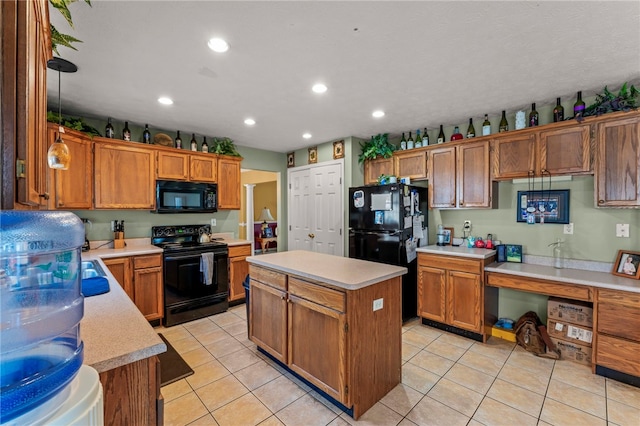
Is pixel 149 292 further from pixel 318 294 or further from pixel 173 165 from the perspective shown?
pixel 318 294

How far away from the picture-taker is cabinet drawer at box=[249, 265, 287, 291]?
7.97 ft

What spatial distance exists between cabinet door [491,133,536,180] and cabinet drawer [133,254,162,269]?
4134 millimetres

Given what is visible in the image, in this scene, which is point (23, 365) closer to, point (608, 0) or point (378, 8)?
point (378, 8)

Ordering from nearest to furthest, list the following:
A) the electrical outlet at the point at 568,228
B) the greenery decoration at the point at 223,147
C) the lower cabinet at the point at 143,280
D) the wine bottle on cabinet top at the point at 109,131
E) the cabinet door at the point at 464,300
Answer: the electrical outlet at the point at 568,228 < the cabinet door at the point at 464,300 < the lower cabinet at the point at 143,280 < the wine bottle on cabinet top at the point at 109,131 < the greenery decoration at the point at 223,147

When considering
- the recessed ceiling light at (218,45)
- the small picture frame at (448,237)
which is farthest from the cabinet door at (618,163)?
the recessed ceiling light at (218,45)

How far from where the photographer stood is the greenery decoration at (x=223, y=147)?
4.36 metres

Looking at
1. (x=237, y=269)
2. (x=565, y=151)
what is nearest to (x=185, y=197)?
(x=237, y=269)

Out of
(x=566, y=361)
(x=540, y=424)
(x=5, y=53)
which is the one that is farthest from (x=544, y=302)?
(x=5, y=53)

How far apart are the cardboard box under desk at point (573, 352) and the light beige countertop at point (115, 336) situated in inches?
136

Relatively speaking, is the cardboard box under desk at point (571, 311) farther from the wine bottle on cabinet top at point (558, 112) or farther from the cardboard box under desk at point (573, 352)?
the wine bottle on cabinet top at point (558, 112)

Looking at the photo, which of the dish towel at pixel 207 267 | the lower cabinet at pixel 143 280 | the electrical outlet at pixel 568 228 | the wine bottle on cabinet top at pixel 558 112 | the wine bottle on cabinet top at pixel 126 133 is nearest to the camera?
the wine bottle on cabinet top at pixel 558 112

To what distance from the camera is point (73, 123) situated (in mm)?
3146

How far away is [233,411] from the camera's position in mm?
2053

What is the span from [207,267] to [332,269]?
2.20 m
